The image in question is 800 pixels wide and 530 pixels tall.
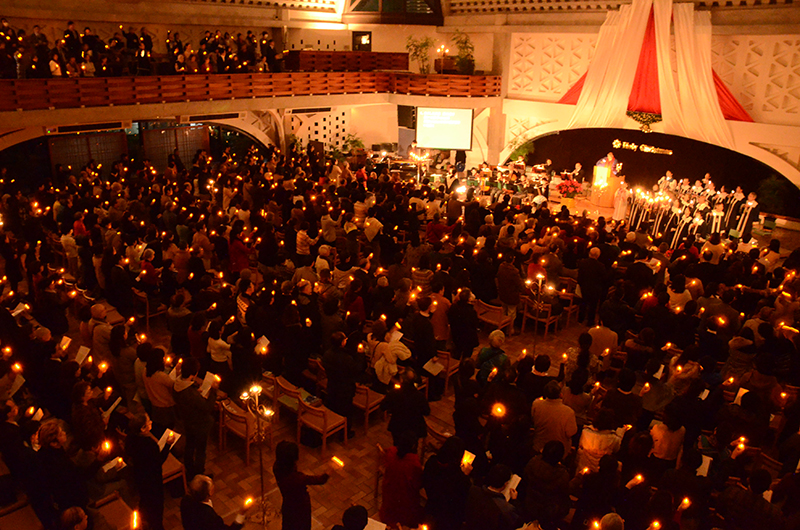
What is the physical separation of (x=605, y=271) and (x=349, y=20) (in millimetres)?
→ 16919

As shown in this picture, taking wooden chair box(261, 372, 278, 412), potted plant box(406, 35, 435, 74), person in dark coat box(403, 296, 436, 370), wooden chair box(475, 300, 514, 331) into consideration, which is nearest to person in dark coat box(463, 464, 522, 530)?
person in dark coat box(403, 296, 436, 370)

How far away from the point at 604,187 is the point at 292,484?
52.0 ft

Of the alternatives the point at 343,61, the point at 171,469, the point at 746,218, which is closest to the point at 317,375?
the point at 171,469

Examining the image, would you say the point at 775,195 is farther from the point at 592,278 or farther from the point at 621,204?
the point at 592,278

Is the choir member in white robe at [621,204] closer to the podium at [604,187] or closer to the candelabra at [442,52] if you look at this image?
the podium at [604,187]

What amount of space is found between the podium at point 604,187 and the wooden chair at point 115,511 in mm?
16126

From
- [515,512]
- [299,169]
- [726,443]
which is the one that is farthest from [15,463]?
[299,169]

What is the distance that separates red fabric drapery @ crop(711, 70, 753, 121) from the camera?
15681 millimetres

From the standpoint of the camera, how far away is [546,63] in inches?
772

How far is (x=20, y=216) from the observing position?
444 inches

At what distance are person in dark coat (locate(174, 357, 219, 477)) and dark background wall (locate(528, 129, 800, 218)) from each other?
626 inches

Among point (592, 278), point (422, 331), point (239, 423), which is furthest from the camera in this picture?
point (592, 278)

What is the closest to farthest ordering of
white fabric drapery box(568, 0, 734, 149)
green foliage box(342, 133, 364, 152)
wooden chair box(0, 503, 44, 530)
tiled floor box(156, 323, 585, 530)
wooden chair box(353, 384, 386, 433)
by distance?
wooden chair box(0, 503, 44, 530), tiled floor box(156, 323, 585, 530), wooden chair box(353, 384, 386, 433), white fabric drapery box(568, 0, 734, 149), green foliage box(342, 133, 364, 152)

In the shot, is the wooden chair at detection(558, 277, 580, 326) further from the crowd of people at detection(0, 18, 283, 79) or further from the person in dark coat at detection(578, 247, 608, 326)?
the crowd of people at detection(0, 18, 283, 79)
